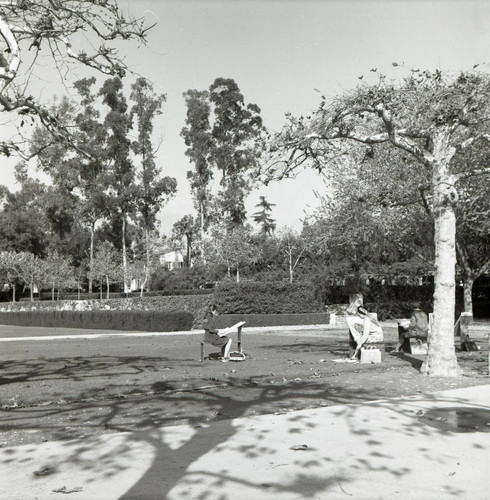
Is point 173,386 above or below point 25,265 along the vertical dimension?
below

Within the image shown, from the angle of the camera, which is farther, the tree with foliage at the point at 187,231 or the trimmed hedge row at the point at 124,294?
the tree with foliage at the point at 187,231

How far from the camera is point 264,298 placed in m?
34.6

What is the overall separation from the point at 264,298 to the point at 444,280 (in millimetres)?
23807

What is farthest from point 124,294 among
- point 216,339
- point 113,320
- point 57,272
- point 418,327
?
point 418,327

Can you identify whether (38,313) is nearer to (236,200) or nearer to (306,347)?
(236,200)

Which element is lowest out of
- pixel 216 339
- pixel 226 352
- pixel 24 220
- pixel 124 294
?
pixel 226 352

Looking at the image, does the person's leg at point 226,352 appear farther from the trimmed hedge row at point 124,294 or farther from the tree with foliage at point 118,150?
the tree with foliage at point 118,150

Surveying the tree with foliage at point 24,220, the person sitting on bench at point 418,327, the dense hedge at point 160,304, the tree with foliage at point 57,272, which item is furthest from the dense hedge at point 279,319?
the tree with foliage at point 24,220

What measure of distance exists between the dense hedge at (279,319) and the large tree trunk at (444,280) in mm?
19025

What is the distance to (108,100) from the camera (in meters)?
52.1

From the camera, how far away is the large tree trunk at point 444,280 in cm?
1092

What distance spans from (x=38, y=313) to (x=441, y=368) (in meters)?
31.2

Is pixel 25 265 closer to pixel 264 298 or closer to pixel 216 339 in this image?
pixel 264 298

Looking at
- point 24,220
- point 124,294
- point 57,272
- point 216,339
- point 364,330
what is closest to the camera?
point 364,330
